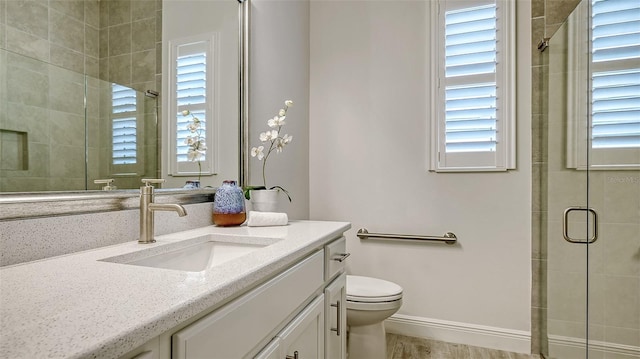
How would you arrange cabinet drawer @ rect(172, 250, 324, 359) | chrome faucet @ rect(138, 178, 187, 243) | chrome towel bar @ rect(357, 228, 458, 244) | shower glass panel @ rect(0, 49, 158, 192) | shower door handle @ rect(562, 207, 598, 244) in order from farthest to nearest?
1. chrome towel bar @ rect(357, 228, 458, 244)
2. shower door handle @ rect(562, 207, 598, 244)
3. chrome faucet @ rect(138, 178, 187, 243)
4. shower glass panel @ rect(0, 49, 158, 192)
5. cabinet drawer @ rect(172, 250, 324, 359)

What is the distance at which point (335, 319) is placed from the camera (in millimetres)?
1438

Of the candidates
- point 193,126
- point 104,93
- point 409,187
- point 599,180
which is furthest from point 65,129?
point 599,180

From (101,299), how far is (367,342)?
5.16 ft

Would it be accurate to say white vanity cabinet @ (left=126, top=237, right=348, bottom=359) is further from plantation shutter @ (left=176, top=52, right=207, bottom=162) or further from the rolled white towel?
plantation shutter @ (left=176, top=52, right=207, bottom=162)

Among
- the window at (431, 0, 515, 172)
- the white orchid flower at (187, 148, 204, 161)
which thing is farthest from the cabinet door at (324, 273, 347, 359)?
the window at (431, 0, 515, 172)

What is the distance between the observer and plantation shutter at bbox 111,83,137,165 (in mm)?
1046

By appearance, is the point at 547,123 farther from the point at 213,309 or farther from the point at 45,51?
the point at 45,51

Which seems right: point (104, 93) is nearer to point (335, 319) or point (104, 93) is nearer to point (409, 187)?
point (335, 319)

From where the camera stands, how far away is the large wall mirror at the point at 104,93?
0.82 metres

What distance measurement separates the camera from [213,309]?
0.65 meters

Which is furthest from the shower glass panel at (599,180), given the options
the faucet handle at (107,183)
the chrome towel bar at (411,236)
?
the faucet handle at (107,183)

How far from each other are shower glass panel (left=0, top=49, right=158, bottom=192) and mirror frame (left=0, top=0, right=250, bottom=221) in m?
0.02

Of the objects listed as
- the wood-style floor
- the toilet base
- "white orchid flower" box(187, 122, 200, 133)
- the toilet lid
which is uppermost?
"white orchid flower" box(187, 122, 200, 133)

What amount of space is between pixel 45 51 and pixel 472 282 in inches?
92.5
